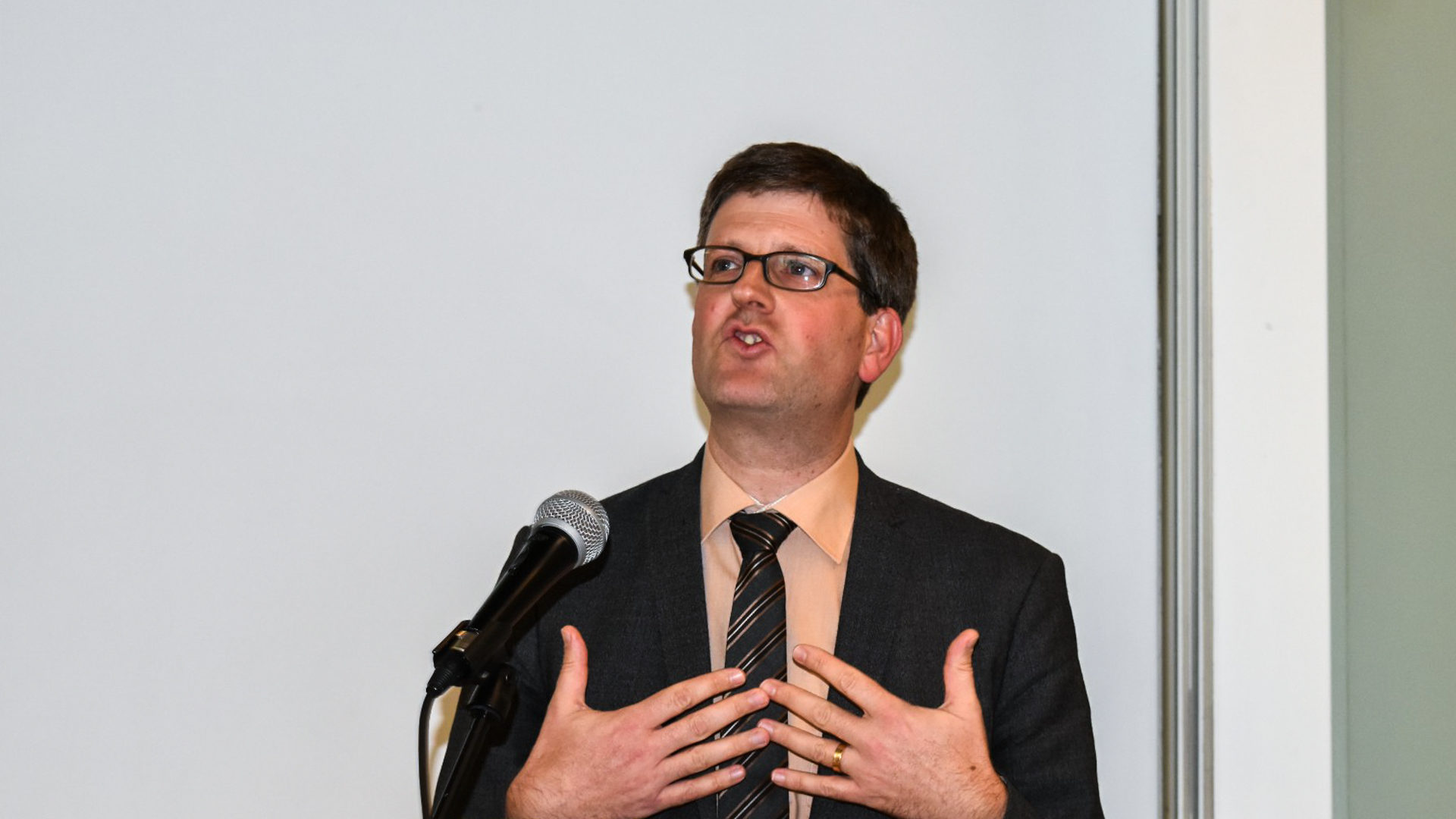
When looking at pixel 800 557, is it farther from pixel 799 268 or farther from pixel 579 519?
pixel 579 519

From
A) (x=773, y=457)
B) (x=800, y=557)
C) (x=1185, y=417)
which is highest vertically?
(x=1185, y=417)

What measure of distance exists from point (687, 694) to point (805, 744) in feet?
0.61

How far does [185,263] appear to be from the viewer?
110 inches

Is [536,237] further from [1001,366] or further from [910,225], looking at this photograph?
[1001,366]

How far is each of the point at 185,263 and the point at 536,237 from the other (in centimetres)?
76

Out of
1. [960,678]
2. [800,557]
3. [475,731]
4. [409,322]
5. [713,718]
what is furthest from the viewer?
[409,322]

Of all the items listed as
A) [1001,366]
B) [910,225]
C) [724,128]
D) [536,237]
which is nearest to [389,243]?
[536,237]

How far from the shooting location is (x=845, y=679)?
189 centimetres

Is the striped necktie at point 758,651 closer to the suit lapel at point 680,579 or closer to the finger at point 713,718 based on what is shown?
the suit lapel at point 680,579

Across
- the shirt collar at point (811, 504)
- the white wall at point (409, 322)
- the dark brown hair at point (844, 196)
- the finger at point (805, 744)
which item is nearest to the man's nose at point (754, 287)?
the dark brown hair at point (844, 196)

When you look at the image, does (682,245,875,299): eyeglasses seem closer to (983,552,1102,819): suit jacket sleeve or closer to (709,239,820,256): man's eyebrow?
(709,239,820,256): man's eyebrow

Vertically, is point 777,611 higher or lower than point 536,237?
lower

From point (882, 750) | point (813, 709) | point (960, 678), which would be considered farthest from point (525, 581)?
point (960, 678)

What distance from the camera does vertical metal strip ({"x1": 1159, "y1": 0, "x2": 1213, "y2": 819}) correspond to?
2398 mm
